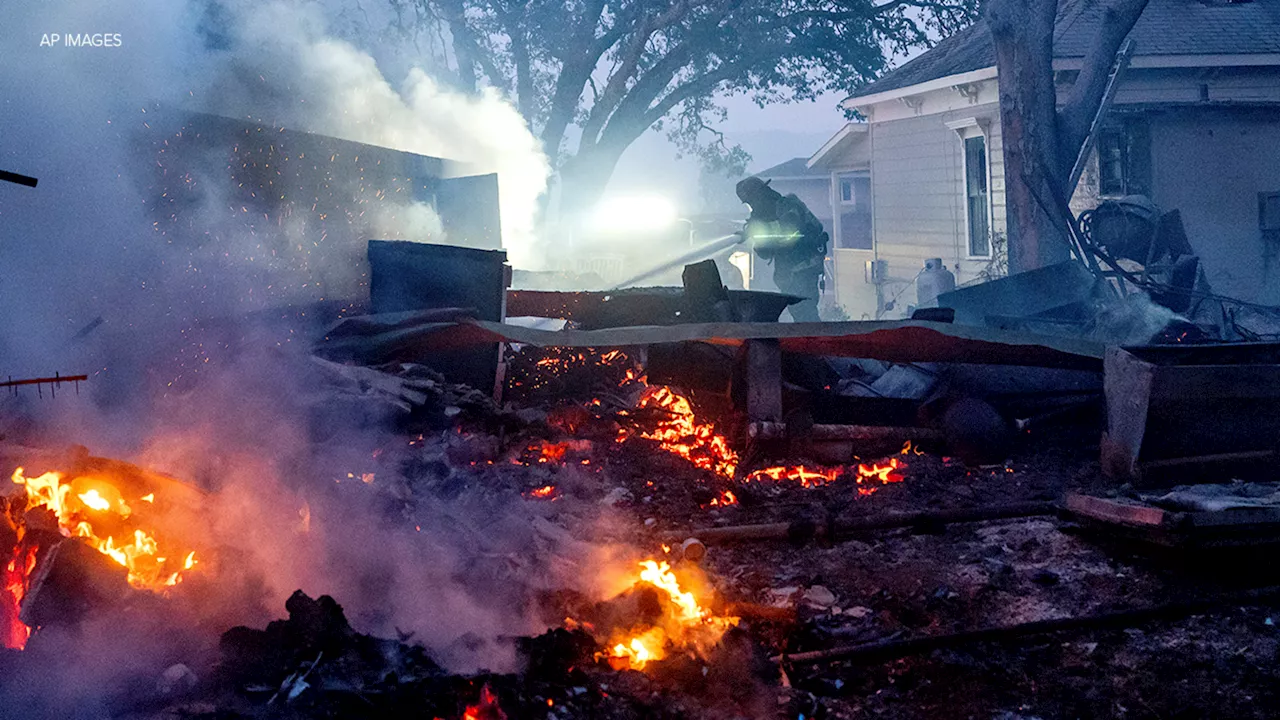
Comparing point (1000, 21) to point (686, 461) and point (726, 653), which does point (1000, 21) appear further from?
point (726, 653)

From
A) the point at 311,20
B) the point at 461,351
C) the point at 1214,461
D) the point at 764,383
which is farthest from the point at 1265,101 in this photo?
the point at 311,20

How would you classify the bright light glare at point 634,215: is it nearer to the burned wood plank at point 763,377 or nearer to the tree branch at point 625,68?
the tree branch at point 625,68

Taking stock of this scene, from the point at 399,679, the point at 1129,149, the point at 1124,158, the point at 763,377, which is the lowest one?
the point at 399,679

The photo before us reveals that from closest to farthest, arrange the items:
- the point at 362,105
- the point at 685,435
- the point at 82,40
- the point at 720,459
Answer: the point at 720,459
the point at 685,435
the point at 82,40
the point at 362,105

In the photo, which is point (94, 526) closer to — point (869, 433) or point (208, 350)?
point (208, 350)

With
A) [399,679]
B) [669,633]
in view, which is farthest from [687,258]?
[399,679]

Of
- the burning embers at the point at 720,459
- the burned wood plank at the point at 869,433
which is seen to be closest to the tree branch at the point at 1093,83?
the burned wood plank at the point at 869,433

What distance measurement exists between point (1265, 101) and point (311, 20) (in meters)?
16.5

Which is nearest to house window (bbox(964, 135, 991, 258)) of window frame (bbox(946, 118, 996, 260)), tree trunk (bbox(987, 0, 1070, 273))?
window frame (bbox(946, 118, 996, 260))

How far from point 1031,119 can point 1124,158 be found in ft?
10.7

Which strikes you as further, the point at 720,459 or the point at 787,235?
the point at 787,235

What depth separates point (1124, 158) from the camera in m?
14.2

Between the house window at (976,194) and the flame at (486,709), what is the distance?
1536 cm

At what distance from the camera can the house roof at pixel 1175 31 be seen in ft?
45.8
